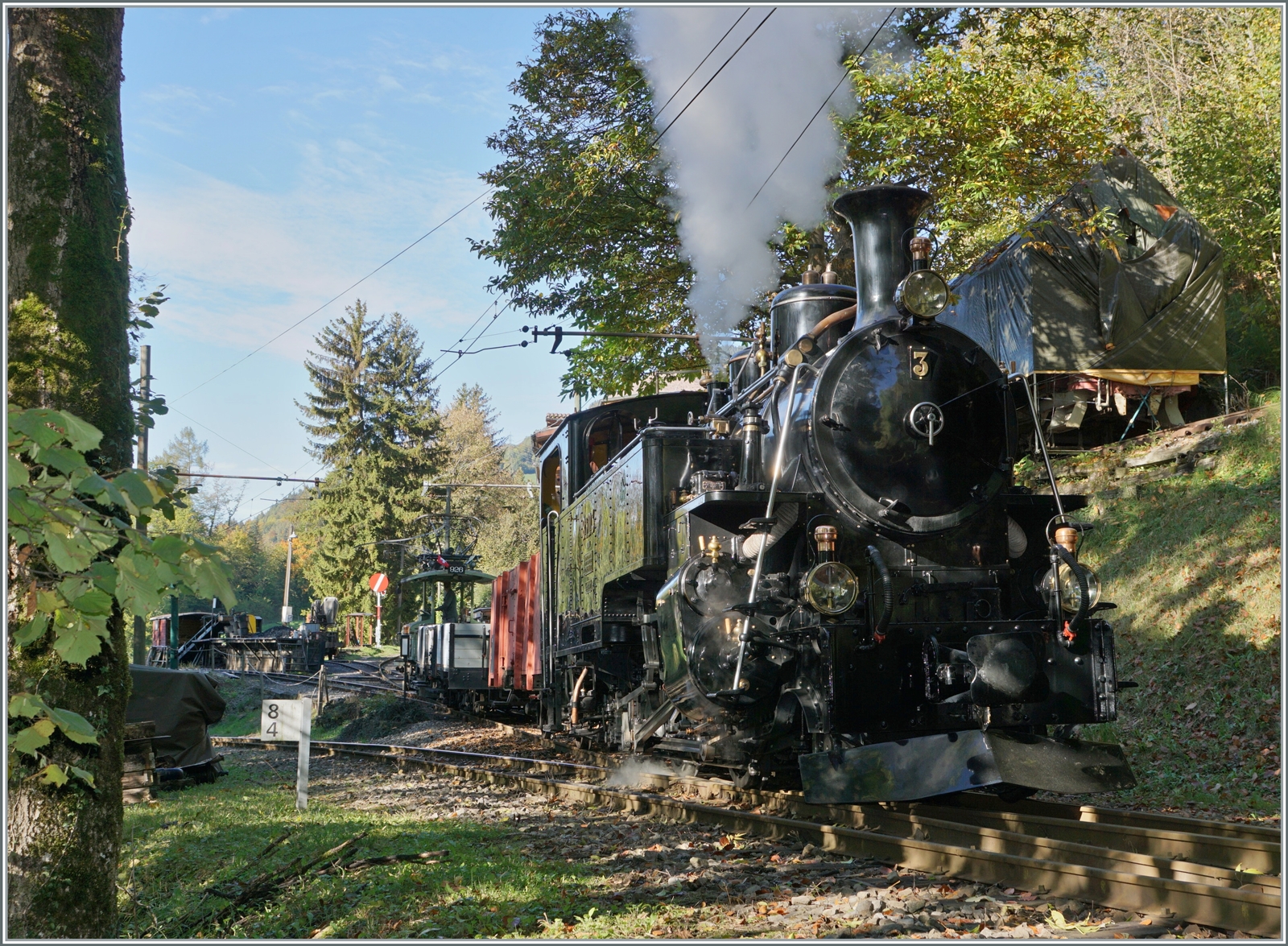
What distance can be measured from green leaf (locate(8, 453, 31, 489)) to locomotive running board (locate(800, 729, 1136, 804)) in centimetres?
442

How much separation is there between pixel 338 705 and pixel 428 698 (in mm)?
2689

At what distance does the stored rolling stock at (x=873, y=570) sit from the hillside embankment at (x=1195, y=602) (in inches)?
87.3

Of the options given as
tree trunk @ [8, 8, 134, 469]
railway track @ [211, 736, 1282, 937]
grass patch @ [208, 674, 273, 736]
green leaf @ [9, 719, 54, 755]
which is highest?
tree trunk @ [8, 8, 134, 469]

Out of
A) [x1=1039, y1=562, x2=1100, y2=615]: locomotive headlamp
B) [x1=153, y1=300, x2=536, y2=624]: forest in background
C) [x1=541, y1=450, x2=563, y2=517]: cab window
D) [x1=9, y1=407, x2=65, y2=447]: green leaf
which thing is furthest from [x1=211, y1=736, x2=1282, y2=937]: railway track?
[x1=153, y1=300, x2=536, y2=624]: forest in background

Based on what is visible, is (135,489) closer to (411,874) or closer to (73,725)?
(73,725)

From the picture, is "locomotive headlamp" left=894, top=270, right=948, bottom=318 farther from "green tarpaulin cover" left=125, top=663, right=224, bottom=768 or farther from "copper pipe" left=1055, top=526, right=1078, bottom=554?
"green tarpaulin cover" left=125, top=663, right=224, bottom=768

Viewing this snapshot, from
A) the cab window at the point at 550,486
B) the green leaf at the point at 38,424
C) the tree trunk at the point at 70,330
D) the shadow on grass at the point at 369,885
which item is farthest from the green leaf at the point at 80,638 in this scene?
the cab window at the point at 550,486

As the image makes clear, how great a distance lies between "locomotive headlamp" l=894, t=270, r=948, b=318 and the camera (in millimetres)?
6660

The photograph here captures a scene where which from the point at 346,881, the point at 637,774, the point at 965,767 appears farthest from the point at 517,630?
the point at 965,767

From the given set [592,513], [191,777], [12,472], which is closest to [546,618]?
[592,513]

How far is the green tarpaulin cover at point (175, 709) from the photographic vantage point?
1034cm

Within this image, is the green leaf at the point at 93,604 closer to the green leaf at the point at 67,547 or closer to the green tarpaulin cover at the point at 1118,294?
the green leaf at the point at 67,547

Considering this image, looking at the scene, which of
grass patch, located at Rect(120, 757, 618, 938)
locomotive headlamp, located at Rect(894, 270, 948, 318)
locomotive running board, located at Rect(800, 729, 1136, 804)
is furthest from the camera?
locomotive headlamp, located at Rect(894, 270, 948, 318)

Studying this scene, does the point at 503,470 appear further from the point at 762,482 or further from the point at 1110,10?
the point at 762,482
